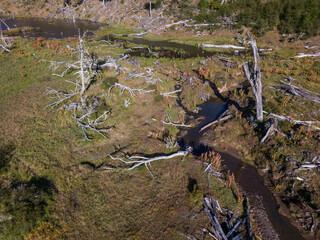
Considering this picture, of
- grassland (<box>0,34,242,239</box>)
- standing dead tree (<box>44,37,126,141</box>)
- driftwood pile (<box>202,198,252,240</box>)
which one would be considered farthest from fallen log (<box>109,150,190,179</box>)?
driftwood pile (<box>202,198,252,240</box>)

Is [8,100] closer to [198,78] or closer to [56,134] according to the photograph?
[56,134]

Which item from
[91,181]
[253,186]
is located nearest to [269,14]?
[253,186]

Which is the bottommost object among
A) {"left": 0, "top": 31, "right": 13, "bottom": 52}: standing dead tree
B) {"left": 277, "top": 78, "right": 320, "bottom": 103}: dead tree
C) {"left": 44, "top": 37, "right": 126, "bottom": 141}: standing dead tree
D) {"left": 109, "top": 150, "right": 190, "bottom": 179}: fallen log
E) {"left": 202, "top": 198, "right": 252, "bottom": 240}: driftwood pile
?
{"left": 202, "top": 198, "right": 252, "bottom": 240}: driftwood pile

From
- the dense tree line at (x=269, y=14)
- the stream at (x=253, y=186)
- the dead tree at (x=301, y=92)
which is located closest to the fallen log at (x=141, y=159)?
the stream at (x=253, y=186)

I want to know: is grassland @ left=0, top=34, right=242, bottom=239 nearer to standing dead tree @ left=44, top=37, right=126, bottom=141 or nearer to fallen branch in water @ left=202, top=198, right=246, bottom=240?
fallen branch in water @ left=202, top=198, right=246, bottom=240

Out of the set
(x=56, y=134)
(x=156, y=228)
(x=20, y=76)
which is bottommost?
(x=156, y=228)

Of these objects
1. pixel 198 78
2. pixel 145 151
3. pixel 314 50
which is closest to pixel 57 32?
pixel 198 78
